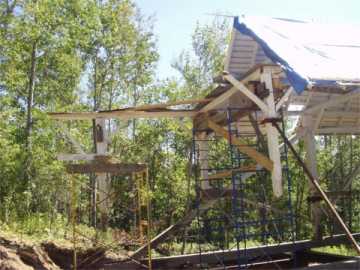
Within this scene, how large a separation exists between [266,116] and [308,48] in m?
1.92

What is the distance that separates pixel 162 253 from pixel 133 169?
954cm

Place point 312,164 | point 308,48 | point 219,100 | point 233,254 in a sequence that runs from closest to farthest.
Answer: point 308,48, point 219,100, point 233,254, point 312,164

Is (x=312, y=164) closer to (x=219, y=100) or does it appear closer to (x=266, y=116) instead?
(x=219, y=100)

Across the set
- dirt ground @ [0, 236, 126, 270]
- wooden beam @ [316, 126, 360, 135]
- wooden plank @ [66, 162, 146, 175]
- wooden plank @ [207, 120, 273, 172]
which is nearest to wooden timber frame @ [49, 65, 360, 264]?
wooden plank @ [207, 120, 273, 172]

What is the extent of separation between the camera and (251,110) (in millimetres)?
10695

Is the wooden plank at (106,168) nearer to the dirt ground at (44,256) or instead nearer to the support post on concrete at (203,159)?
the dirt ground at (44,256)

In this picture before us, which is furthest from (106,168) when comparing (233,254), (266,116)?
(233,254)

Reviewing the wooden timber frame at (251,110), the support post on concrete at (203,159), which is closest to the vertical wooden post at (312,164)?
the wooden timber frame at (251,110)

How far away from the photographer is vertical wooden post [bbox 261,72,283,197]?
871 cm

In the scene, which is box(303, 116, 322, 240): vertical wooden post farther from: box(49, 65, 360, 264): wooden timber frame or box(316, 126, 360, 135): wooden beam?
box(316, 126, 360, 135): wooden beam

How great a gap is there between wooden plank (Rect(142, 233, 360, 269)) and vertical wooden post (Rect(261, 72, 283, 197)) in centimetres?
253

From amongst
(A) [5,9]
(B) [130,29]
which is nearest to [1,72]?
(A) [5,9]

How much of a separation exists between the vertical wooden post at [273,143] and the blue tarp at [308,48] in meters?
0.46

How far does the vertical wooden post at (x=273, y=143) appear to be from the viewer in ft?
28.6
